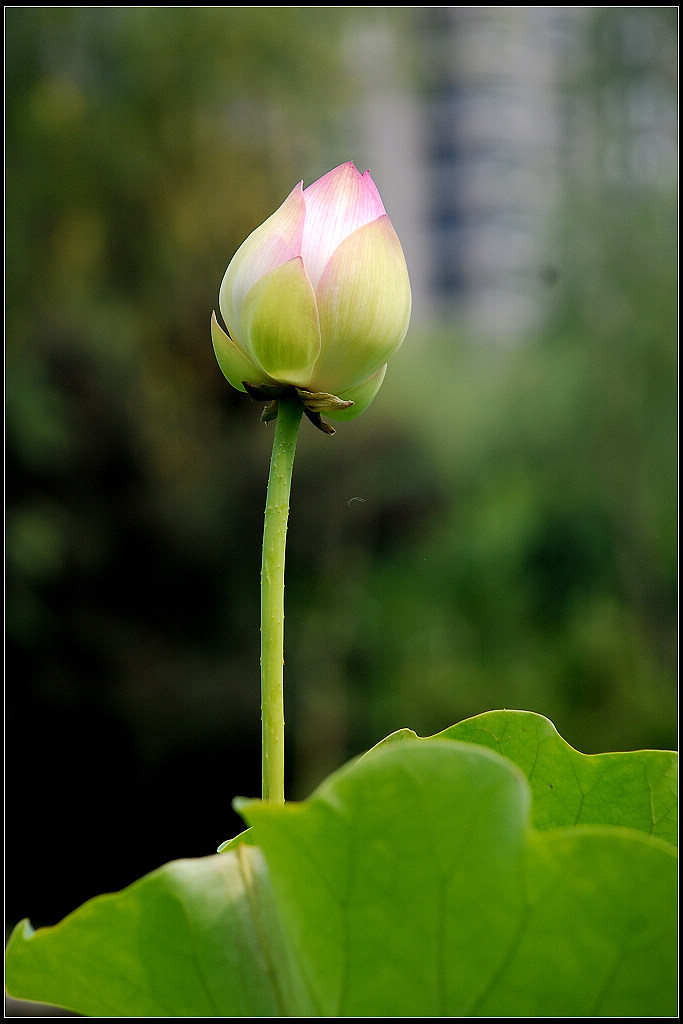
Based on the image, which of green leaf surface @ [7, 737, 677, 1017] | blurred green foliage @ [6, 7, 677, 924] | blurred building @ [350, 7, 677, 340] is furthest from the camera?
blurred building @ [350, 7, 677, 340]

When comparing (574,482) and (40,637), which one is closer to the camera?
(40,637)

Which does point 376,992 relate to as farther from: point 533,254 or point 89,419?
point 533,254

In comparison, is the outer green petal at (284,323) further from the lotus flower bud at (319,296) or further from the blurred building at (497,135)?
the blurred building at (497,135)

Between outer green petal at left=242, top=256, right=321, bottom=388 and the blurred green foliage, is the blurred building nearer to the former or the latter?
the blurred green foliage

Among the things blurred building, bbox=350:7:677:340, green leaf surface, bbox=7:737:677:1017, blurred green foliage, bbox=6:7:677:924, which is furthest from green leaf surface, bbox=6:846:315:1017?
blurred building, bbox=350:7:677:340

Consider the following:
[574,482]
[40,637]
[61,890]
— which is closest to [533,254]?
[574,482]

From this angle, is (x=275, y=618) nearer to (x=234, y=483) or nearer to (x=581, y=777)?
(x=581, y=777)

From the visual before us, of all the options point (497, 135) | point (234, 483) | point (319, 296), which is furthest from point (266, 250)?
point (497, 135)
